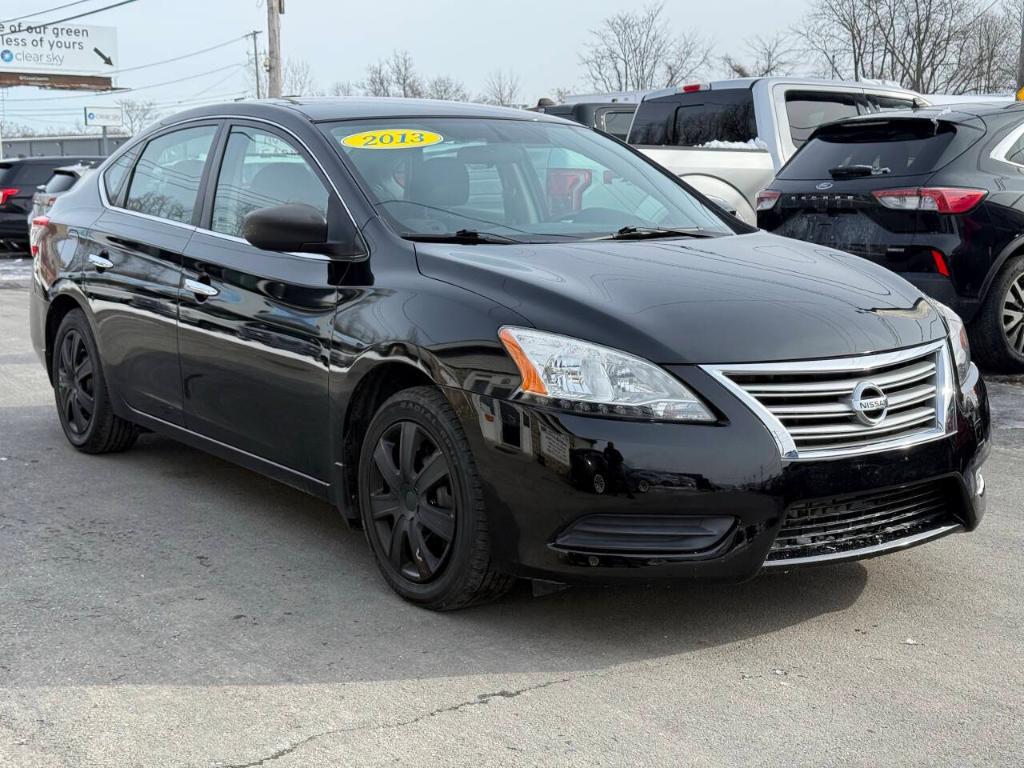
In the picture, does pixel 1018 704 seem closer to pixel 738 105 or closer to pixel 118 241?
pixel 118 241

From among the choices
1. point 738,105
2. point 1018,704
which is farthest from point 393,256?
point 738,105

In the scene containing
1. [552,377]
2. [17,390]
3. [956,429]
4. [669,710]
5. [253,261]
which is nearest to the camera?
[669,710]

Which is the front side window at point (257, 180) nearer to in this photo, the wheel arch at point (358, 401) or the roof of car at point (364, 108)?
the roof of car at point (364, 108)

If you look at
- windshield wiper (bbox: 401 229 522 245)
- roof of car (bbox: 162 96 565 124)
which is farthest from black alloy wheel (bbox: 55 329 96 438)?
windshield wiper (bbox: 401 229 522 245)

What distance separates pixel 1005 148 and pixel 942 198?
65 centimetres

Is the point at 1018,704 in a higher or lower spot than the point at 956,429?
lower

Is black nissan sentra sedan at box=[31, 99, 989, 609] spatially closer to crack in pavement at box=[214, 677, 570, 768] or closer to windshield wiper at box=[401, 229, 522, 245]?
windshield wiper at box=[401, 229, 522, 245]

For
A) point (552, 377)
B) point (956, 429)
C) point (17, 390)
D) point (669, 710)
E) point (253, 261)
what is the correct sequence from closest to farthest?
point (669, 710) < point (552, 377) < point (956, 429) < point (253, 261) < point (17, 390)

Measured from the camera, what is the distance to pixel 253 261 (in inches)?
188

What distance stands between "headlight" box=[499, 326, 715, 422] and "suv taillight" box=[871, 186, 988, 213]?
4.70m

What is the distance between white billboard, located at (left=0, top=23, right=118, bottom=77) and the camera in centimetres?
7431

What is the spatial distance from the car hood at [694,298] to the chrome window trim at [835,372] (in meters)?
0.03

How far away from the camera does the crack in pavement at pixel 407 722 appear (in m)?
3.09

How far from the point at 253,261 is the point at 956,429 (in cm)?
248
